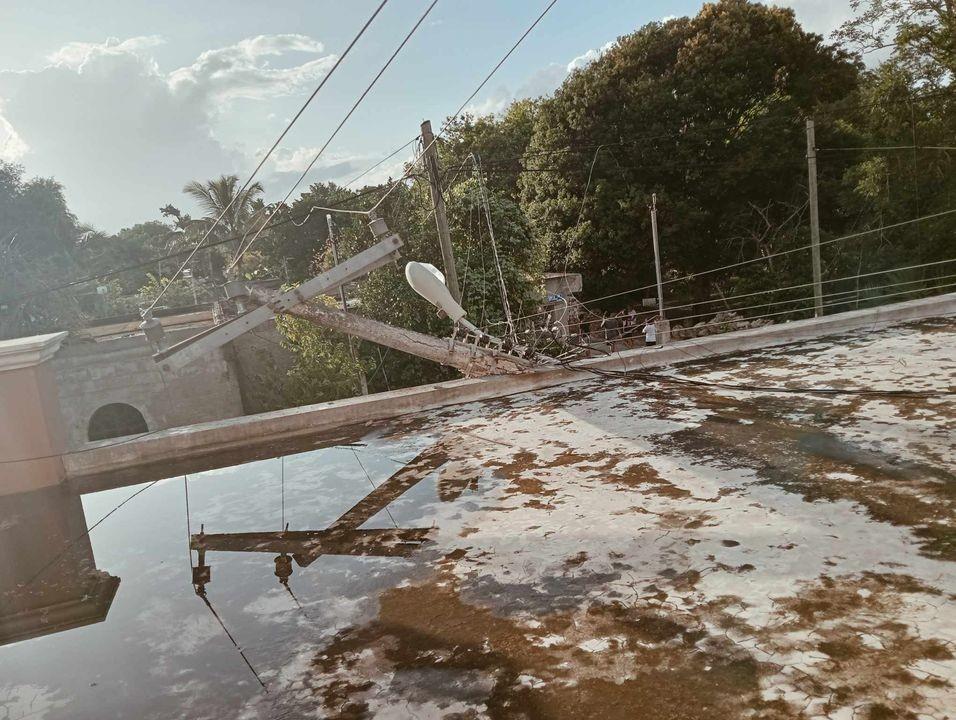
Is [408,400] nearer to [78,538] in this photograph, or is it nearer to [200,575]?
[78,538]

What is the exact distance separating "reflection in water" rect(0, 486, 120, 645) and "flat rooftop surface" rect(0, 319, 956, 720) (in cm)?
3

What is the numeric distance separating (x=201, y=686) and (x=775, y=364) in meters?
4.75

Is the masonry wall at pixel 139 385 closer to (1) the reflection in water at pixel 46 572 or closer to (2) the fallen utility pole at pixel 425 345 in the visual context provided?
(2) the fallen utility pole at pixel 425 345

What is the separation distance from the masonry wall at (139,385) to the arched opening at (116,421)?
903 millimetres

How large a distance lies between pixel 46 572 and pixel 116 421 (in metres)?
14.6

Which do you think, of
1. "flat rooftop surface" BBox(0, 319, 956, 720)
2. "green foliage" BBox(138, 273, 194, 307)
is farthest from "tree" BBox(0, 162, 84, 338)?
"flat rooftop surface" BBox(0, 319, 956, 720)

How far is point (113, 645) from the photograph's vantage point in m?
2.27

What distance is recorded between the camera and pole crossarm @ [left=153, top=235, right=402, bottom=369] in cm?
620

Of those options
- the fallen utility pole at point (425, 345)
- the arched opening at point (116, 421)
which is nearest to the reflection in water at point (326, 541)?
the fallen utility pole at point (425, 345)

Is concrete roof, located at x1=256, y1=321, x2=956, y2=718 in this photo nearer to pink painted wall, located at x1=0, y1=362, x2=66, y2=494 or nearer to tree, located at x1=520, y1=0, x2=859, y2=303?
pink painted wall, located at x1=0, y1=362, x2=66, y2=494

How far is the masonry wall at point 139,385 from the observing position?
1384 centimetres

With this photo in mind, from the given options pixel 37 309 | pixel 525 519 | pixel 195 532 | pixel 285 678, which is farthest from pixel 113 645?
pixel 37 309

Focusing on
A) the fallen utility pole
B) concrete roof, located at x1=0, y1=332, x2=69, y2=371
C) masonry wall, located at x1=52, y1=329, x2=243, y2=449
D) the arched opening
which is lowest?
the arched opening

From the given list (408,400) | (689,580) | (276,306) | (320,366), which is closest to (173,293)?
(320,366)
